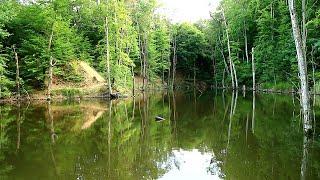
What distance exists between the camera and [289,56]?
1529 inches

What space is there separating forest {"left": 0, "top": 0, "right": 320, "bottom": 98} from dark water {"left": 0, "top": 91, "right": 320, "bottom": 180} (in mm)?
7571

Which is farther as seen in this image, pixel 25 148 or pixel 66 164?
pixel 25 148

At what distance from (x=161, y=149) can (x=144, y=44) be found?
A: 4211 centimetres

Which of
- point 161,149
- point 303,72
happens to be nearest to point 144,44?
point 303,72

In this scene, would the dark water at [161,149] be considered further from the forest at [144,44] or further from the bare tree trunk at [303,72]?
the forest at [144,44]

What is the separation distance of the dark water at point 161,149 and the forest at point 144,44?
7.57 m

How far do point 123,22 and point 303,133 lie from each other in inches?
1174

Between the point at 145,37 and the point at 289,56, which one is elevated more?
the point at 145,37

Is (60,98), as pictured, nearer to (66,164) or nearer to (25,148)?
(25,148)

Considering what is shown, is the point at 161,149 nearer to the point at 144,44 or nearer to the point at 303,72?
the point at 303,72

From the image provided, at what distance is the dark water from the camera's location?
8789 mm

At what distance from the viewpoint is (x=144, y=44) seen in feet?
173

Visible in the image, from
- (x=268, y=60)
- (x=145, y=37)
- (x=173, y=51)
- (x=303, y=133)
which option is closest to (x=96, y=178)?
(x=303, y=133)

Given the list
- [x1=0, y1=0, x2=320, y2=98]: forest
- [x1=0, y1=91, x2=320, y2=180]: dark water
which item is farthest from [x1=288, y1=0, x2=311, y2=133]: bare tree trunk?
[x1=0, y1=0, x2=320, y2=98]: forest
